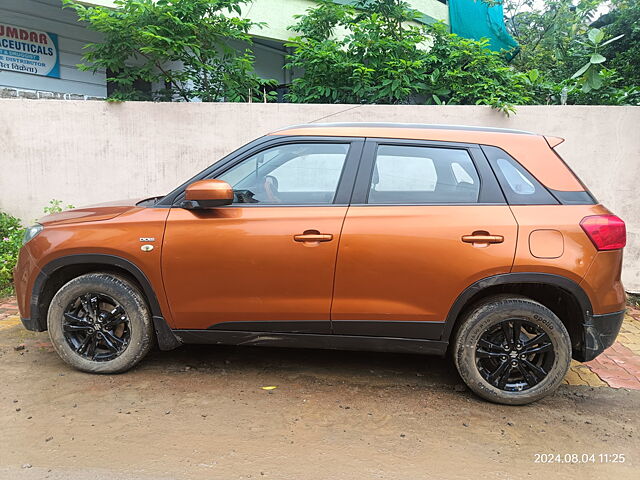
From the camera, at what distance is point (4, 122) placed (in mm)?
6293

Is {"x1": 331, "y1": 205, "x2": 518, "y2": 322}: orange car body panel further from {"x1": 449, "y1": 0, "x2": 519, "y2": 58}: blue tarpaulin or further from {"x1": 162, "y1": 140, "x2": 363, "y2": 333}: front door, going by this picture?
{"x1": 449, "y1": 0, "x2": 519, "y2": 58}: blue tarpaulin

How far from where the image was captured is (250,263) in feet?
10.3

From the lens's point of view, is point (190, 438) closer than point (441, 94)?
Yes

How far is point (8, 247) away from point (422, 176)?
5.22 m

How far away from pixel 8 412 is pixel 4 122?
186 inches

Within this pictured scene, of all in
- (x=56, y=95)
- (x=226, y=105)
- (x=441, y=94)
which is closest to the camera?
(x=226, y=105)

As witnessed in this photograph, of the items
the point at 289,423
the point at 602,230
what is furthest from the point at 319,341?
the point at 602,230

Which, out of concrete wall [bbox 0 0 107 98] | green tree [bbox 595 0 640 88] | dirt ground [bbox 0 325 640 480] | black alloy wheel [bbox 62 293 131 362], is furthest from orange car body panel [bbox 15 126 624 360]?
green tree [bbox 595 0 640 88]

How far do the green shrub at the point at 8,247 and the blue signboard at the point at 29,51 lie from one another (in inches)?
139

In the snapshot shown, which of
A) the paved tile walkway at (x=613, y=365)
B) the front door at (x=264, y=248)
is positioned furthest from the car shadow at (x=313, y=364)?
the paved tile walkway at (x=613, y=365)

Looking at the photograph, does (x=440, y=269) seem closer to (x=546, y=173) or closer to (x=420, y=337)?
(x=420, y=337)

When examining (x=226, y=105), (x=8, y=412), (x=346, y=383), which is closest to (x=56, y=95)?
(x=226, y=105)

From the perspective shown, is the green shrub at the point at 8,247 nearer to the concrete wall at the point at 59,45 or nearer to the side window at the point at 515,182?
the concrete wall at the point at 59,45

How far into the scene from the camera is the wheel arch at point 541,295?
2.98 m
